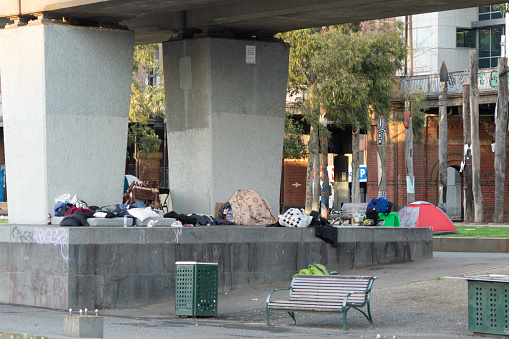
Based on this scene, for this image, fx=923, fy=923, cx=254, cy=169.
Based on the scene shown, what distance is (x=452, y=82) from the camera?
43281 mm

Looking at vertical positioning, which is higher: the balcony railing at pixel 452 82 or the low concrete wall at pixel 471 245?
the balcony railing at pixel 452 82

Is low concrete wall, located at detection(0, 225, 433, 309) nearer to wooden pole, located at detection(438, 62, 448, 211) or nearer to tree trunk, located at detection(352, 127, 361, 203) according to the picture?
tree trunk, located at detection(352, 127, 361, 203)

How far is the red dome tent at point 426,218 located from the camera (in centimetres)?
2831

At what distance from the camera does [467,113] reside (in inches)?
1553

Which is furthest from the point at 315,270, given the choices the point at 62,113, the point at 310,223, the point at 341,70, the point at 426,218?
the point at 341,70

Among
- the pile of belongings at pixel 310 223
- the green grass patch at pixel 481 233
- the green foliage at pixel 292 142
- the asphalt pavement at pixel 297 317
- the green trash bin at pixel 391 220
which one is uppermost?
the green foliage at pixel 292 142

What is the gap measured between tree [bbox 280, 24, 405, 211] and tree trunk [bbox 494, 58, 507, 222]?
4487 mm

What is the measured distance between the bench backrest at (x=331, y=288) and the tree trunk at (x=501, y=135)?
27.5 metres

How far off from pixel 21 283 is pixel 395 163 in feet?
105

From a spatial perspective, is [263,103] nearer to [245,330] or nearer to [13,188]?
[13,188]

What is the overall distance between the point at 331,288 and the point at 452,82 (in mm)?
32437

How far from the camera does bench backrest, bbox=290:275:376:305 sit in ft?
39.8

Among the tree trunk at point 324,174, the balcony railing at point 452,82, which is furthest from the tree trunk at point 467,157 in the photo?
the tree trunk at point 324,174

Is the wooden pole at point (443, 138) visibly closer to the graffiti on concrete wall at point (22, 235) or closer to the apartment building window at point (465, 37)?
the apartment building window at point (465, 37)
